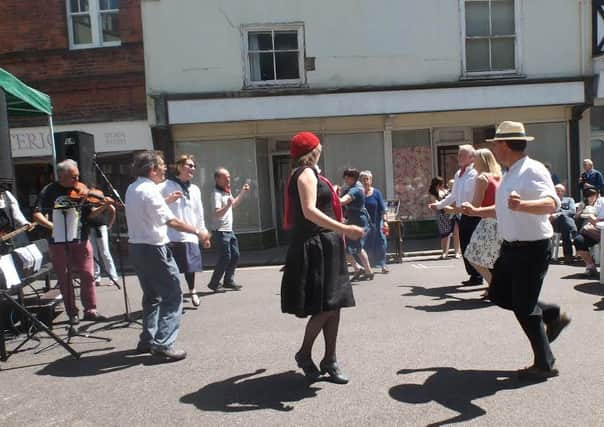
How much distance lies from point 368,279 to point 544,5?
849 cm

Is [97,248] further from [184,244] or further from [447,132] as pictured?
[447,132]

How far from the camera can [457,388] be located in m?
4.00

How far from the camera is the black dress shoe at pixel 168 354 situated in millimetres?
4785

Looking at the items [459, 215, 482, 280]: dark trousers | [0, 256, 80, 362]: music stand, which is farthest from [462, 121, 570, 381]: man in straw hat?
[0, 256, 80, 362]: music stand

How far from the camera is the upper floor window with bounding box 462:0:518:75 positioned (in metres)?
12.9

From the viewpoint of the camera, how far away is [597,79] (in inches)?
491

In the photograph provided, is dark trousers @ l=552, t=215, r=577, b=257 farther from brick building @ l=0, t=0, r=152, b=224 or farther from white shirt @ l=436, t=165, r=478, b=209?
brick building @ l=0, t=0, r=152, b=224

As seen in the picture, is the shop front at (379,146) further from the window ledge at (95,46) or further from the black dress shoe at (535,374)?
the black dress shoe at (535,374)

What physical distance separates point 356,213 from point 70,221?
13.2ft

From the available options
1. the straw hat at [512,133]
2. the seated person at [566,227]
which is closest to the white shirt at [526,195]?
the straw hat at [512,133]

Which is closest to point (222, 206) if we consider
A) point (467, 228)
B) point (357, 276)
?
point (357, 276)

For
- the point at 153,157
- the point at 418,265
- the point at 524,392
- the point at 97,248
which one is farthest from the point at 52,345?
the point at 418,265

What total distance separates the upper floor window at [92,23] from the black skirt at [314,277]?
1046 centimetres

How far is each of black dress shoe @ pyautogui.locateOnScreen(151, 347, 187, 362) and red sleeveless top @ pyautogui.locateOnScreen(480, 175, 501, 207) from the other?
3.40m
